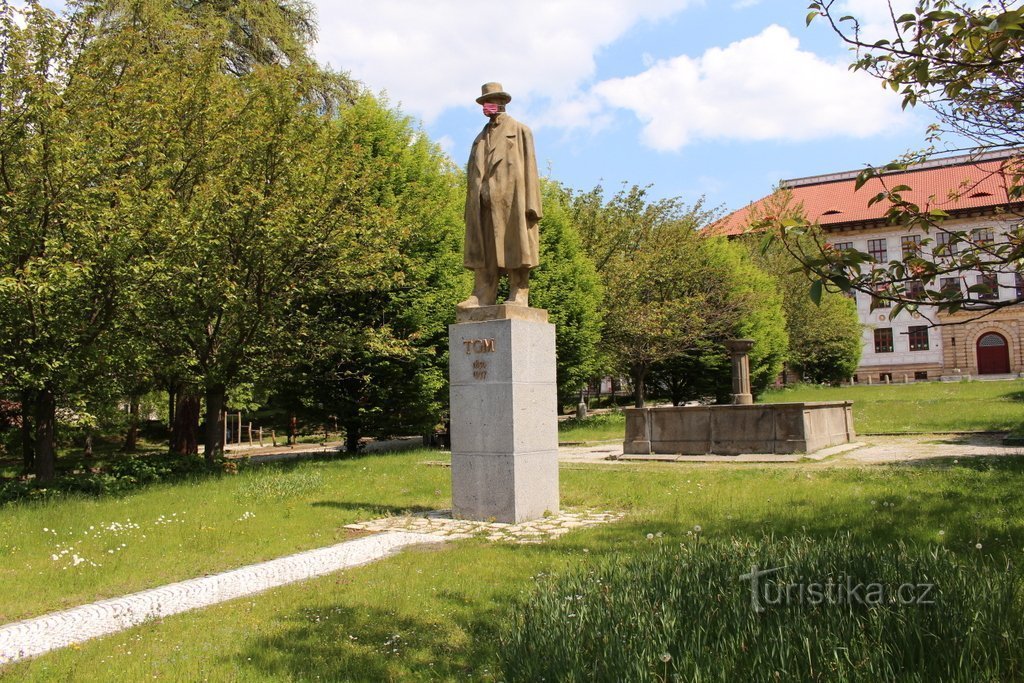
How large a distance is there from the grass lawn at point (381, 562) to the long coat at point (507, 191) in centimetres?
320

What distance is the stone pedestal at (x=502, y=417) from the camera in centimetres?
874

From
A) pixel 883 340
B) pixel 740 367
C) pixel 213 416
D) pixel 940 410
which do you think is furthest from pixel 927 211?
pixel 883 340

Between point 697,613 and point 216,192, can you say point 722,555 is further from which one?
point 216,192

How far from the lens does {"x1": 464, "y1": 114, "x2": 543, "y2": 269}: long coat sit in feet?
30.4

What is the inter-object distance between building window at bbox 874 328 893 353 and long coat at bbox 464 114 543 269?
196 ft

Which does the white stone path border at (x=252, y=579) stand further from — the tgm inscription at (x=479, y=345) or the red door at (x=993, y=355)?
the red door at (x=993, y=355)

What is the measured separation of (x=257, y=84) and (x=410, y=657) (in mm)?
15064

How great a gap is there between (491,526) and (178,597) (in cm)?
332

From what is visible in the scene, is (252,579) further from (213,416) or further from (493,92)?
(213,416)

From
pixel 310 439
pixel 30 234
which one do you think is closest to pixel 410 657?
pixel 30 234

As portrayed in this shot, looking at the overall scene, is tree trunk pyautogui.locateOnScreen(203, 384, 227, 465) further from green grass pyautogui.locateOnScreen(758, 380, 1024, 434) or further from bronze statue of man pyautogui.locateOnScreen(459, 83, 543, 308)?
green grass pyautogui.locateOnScreen(758, 380, 1024, 434)

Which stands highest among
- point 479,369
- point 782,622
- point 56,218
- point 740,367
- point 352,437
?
point 56,218

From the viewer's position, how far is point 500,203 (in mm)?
9305

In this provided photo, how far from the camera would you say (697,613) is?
11.6 ft
